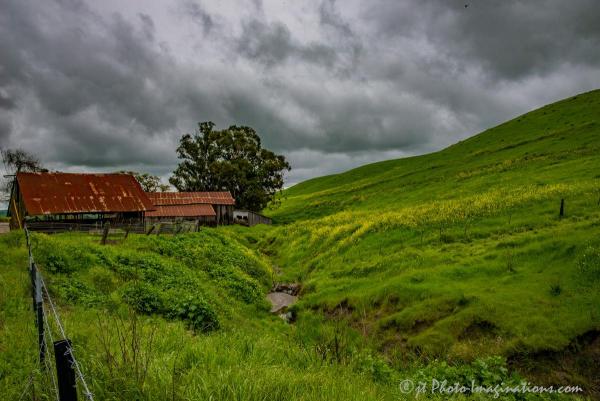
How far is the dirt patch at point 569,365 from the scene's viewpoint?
8961 mm

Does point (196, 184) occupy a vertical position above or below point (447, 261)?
above

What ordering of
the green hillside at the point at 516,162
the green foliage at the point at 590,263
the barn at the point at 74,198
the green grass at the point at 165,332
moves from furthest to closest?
the green hillside at the point at 516,162
the barn at the point at 74,198
the green foliage at the point at 590,263
the green grass at the point at 165,332

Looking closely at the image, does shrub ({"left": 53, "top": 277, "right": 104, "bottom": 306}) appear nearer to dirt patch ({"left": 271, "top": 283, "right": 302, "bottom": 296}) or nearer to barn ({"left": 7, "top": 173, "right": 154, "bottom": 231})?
dirt patch ({"left": 271, "top": 283, "right": 302, "bottom": 296})

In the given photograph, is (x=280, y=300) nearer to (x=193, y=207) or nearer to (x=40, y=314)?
(x=40, y=314)

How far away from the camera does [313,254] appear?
27156 mm

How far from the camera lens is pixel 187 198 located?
55.2 meters

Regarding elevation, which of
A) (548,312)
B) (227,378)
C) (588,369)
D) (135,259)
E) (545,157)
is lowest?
(588,369)

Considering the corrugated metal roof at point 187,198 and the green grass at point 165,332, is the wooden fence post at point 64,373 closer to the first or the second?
the green grass at point 165,332

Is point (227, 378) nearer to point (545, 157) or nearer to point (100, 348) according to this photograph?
point (100, 348)

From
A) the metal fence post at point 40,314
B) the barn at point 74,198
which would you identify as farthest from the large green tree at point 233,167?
the metal fence post at point 40,314

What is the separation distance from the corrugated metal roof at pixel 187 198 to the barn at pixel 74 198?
12919 mm

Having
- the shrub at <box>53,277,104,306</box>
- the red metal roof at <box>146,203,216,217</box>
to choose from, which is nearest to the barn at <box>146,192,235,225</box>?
the red metal roof at <box>146,203,216,217</box>

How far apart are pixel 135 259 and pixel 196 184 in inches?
2074

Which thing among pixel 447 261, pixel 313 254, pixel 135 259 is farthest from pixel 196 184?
pixel 447 261
